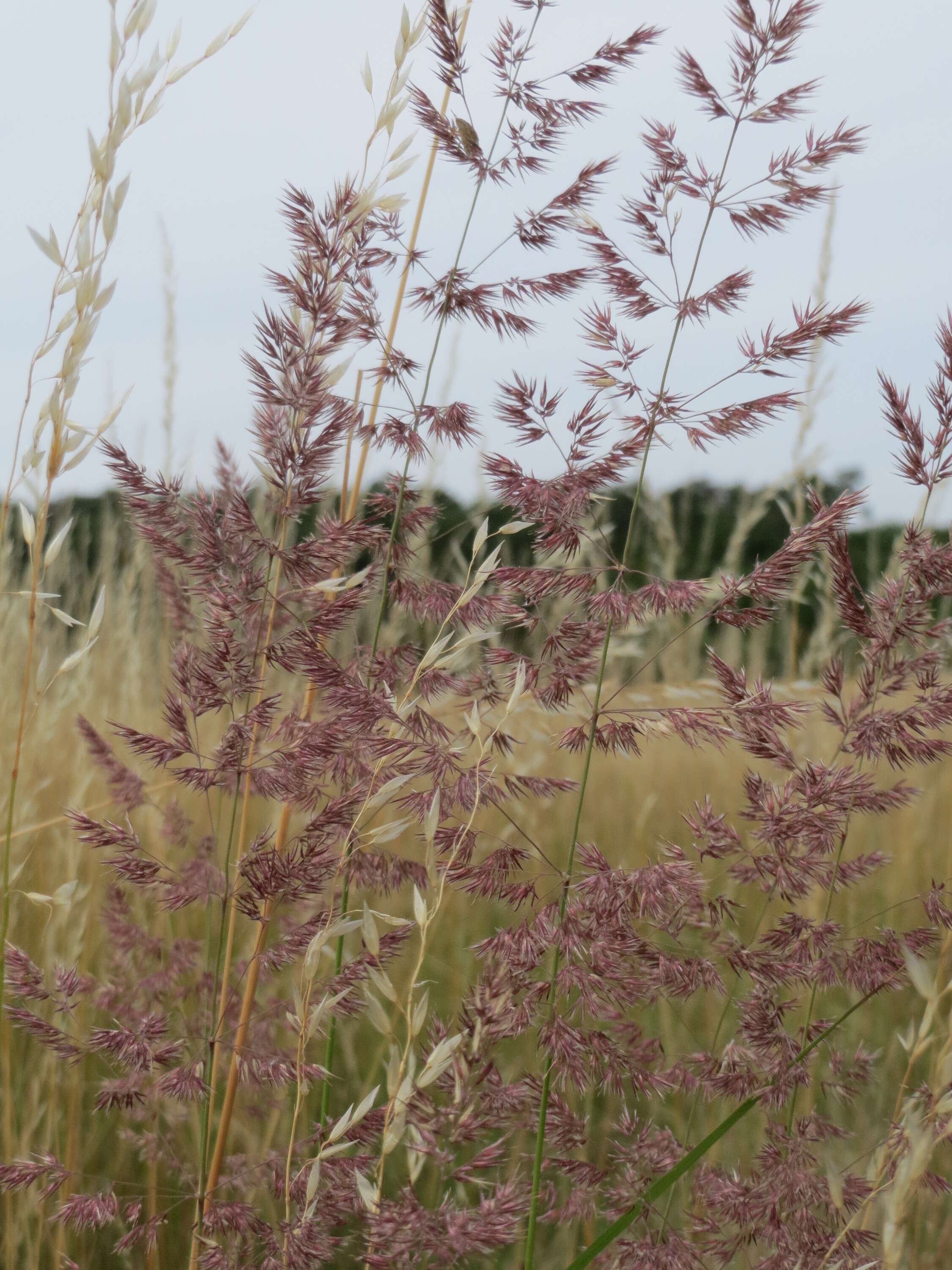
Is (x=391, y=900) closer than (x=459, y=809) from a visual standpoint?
No

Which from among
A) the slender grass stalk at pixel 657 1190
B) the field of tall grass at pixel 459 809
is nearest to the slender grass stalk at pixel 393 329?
the field of tall grass at pixel 459 809

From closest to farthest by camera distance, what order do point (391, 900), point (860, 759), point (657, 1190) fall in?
point (657, 1190) → point (860, 759) → point (391, 900)

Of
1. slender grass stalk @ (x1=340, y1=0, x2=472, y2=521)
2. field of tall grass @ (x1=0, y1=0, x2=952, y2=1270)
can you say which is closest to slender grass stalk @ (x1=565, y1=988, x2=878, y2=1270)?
field of tall grass @ (x1=0, y1=0, x2=952, y2=1270)

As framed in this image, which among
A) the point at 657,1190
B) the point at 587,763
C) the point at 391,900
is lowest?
the point at 391,900

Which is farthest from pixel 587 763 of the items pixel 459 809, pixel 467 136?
pixel 467 136

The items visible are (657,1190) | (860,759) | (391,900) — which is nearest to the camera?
(657,1190)

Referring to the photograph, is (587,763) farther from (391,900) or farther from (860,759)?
(391,900)

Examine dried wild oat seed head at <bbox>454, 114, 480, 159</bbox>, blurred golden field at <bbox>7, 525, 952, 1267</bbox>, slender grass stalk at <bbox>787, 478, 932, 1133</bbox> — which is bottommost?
blurred golden field at <bbox>7, 525, 952, 1267</bbox>

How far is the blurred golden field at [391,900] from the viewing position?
157cm

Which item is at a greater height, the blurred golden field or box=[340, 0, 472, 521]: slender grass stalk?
box=[340, 0, 472, 521]: slender grass stalk

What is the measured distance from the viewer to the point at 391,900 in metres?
2.21

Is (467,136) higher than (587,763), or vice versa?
(467,136)

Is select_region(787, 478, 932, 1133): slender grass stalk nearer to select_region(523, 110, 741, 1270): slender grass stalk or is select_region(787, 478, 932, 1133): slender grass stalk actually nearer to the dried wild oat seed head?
select_region(523, 110, 741, 1270): slender grass stalk

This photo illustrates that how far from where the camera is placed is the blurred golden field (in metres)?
1.57
